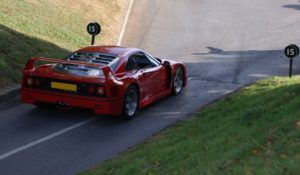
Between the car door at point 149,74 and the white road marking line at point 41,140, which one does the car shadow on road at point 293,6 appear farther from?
the white road marking line at point 41,140

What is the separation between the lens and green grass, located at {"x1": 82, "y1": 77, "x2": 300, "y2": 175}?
6.10 m

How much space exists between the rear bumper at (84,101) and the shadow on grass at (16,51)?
6.43 ft

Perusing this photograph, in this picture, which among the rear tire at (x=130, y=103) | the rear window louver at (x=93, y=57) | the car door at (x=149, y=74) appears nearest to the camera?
the rear tire at (x=130, y=103)

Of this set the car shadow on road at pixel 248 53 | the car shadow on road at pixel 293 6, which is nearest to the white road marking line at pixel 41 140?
the car shadow on road at pixel 248 53

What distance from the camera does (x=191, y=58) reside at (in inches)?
742

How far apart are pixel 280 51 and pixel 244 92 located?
26.2 feet

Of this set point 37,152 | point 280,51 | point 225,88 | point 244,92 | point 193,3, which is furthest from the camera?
point 193,3

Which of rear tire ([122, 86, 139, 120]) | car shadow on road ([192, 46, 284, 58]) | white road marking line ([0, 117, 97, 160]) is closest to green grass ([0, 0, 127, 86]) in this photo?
white road marking line ([0, 117, 97, 160])

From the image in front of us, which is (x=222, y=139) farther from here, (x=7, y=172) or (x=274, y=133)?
(x=7, y=172)

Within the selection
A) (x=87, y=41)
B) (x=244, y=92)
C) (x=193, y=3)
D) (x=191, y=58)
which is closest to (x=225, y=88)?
(x=244, y=92)

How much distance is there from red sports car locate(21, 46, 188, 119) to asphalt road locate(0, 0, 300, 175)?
1.17ft

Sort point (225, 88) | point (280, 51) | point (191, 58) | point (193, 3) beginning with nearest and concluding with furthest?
point (225, 88), point (191, 58), point (280, 51), point (193, 3)

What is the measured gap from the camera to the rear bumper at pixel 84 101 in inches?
417

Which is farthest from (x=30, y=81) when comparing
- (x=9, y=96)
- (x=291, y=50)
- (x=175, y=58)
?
(x=175, y=58)
